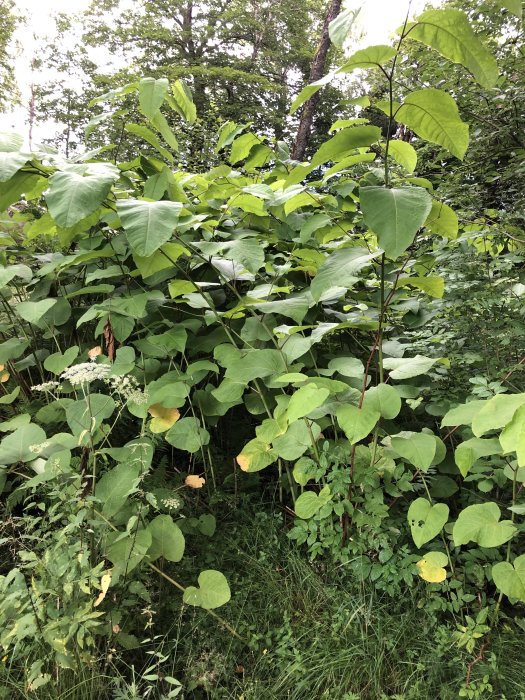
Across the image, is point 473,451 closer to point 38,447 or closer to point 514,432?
point 514,432

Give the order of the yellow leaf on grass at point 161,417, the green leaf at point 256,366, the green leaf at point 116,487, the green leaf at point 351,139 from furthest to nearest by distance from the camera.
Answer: the yellow leaf on grass at point 161,417, the green leaf at point 256,366, the green leaf at point 116,487, the green leaf at point 351,139

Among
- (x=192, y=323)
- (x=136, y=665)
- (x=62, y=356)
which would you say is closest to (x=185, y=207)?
(x=192, y=323)

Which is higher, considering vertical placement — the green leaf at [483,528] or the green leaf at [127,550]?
the green leaf at [483,528]

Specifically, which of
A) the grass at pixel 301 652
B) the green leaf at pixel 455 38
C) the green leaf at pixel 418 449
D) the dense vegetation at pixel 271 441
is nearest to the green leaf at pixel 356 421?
the dense vegetation at pixel 271 441

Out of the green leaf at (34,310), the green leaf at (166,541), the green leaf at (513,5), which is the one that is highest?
the green leaf at (513,5)

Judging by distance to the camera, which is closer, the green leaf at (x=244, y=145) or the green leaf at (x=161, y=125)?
the green leaf at (x=161, y=125)

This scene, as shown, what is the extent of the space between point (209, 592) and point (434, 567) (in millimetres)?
621

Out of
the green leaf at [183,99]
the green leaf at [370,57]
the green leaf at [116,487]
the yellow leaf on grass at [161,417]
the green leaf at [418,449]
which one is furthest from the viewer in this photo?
the green leaf at [183,99]

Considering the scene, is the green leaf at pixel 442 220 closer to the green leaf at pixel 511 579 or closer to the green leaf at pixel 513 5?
the green leaf at pixel 513 5

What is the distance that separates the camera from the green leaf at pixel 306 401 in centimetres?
107

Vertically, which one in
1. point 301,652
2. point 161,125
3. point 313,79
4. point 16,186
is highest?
point 313,79

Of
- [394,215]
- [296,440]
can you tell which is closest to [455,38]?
[394,215]

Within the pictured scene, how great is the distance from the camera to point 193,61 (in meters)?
14.1

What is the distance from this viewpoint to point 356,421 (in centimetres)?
109
